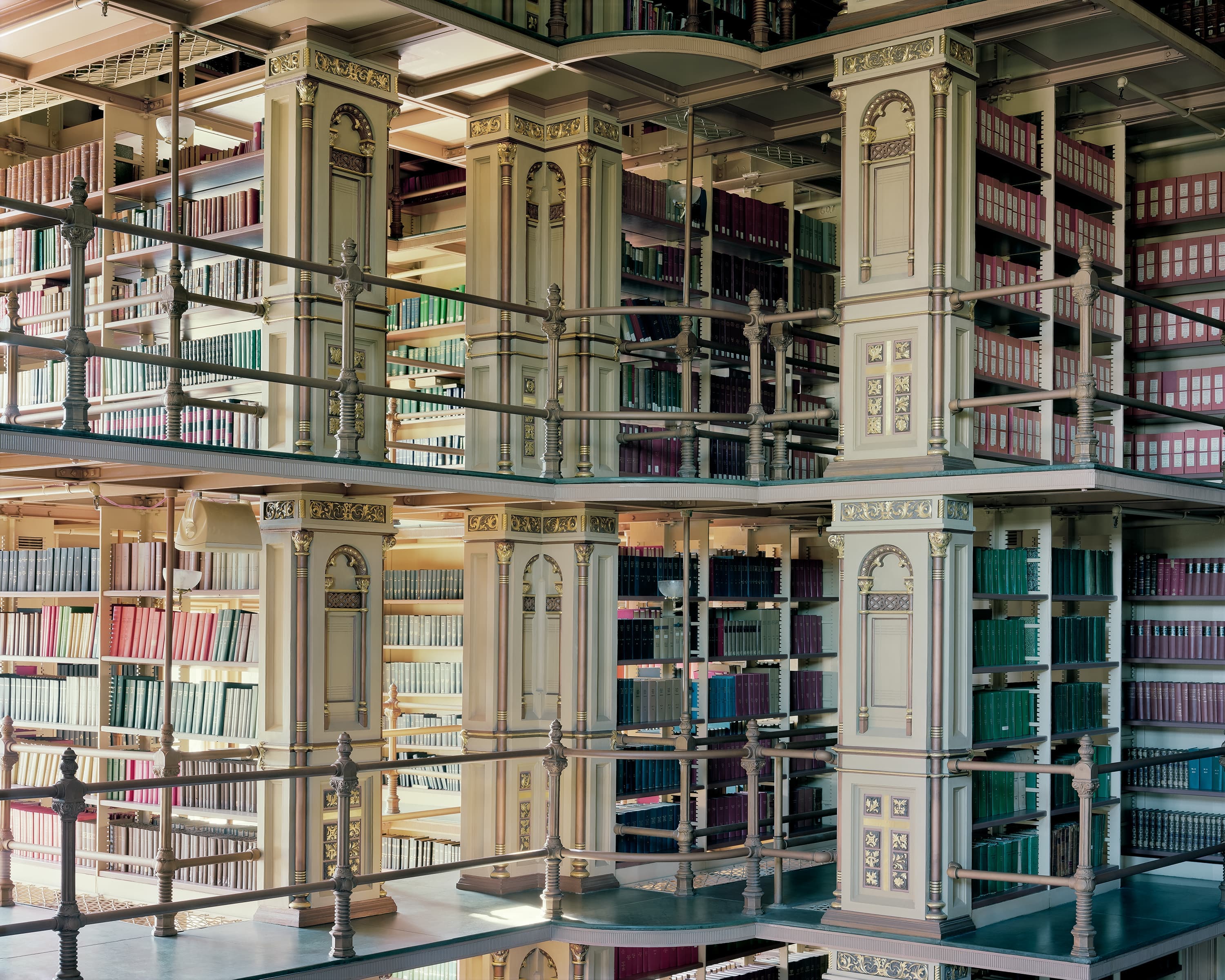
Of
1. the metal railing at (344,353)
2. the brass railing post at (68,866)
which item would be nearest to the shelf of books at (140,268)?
the metal railing at (344,353)

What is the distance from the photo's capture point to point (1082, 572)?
867 cm

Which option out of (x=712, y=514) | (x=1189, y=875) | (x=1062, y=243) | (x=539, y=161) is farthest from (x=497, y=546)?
(x=1189, y=875)

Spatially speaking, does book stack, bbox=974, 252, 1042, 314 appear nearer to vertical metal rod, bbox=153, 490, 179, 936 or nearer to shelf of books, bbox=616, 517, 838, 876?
shelf of books, bbox=616, 517, 838, 876

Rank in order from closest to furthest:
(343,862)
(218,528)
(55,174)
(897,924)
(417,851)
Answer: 1. (343,862)
2. (897,924)
3. (218,528)
4. (55,174)
5. (417,851)

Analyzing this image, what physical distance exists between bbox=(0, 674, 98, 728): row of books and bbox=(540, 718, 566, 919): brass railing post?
280 cm

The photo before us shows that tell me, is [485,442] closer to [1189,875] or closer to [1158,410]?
[1158,410]

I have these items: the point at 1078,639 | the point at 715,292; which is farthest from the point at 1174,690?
the point at 715,292

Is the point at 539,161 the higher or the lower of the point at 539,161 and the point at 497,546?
the higher

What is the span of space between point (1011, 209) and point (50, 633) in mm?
6106

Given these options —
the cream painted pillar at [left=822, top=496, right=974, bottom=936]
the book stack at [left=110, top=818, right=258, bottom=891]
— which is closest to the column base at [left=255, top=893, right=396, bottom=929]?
the book stack at [left=110, top=818, right=258, bottom=891]

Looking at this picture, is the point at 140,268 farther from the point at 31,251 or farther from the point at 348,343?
the point at 348,343

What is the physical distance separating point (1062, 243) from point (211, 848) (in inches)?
221

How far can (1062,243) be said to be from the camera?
8195 millimetres


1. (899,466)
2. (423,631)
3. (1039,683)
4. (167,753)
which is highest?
(899,466)
